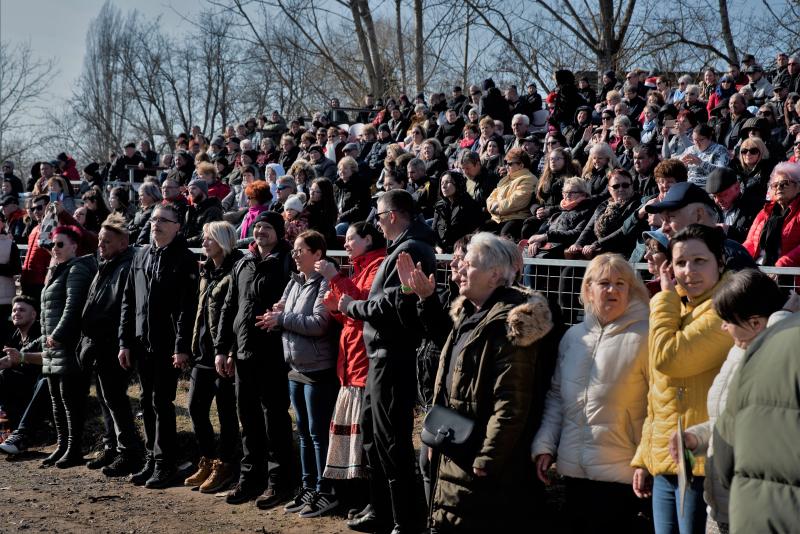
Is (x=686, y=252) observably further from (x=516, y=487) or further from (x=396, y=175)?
(x=396, y=175)

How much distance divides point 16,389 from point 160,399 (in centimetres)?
317

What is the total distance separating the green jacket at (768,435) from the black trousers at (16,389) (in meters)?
8.76

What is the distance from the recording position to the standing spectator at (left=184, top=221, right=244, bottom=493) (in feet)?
22.4

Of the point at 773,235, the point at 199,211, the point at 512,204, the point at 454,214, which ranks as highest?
the point at 199,211

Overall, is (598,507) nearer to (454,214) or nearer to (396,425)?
(396,425)

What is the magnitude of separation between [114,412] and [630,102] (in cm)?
1040

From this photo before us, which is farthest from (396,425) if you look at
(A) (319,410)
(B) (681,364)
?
(B) (681,364)

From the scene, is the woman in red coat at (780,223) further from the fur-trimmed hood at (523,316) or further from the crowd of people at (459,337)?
the fur-trimmed hood at (523,316)

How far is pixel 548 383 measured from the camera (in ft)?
13.5

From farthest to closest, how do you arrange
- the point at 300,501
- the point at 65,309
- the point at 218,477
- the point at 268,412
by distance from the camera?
the point at 65,309 < the point at 218,477 < the point at 268,412 < the point at 300,501

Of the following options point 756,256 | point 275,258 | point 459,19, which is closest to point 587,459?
point 756,256

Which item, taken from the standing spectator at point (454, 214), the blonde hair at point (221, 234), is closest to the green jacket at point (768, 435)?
the blonde hair at point (221, 234)

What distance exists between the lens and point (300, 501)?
618cm

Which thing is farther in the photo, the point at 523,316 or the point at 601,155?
the point at 601,155
